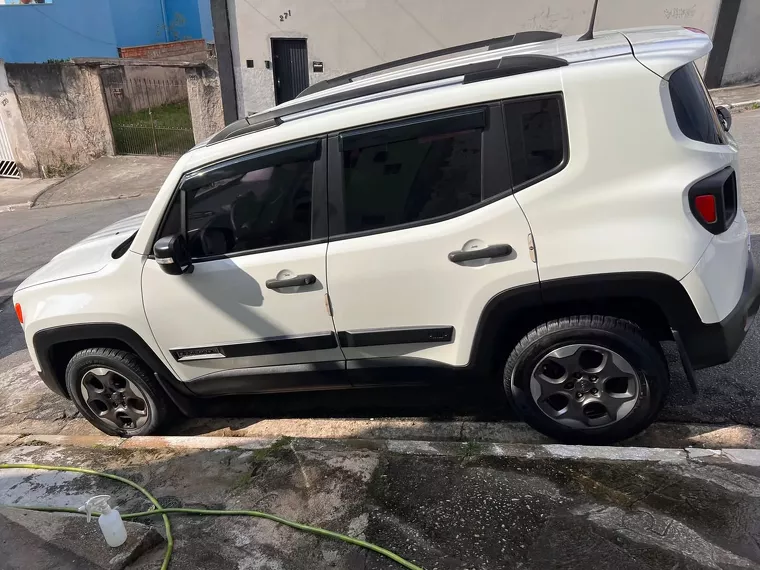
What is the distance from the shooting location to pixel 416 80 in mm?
3064

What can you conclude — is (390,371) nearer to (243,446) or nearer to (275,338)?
(275,338)

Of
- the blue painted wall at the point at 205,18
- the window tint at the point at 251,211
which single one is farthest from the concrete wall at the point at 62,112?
the window tint at the point at 251,211

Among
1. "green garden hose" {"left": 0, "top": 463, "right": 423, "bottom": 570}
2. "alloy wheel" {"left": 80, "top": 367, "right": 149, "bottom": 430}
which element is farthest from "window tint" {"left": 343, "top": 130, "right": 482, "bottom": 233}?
"alloy wheel" {"left": 80, "top": 367, "right": 149, "bottom": 430}

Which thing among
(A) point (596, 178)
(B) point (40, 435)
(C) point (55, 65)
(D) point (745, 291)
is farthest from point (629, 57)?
(C) point (55, 65)

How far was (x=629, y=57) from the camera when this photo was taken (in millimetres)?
2611

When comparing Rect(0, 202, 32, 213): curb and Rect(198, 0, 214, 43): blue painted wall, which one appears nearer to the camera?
Rect(0, 202, 32, 213): curb

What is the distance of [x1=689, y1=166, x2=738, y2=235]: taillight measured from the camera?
2529 mm

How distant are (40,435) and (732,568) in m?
4.10

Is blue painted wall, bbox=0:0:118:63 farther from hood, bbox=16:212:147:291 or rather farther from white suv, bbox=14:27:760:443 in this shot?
white suv, bbox=14:27:760:443

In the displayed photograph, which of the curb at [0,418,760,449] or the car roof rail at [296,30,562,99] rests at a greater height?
the car roof rail at [296,30,562,99]

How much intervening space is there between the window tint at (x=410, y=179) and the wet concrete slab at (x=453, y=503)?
1.23 m

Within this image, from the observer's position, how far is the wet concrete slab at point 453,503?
2.33 metres

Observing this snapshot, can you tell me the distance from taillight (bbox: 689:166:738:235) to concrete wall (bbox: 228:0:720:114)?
11.2 metres

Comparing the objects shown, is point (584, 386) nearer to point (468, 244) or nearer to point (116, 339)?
point (468, 244)
